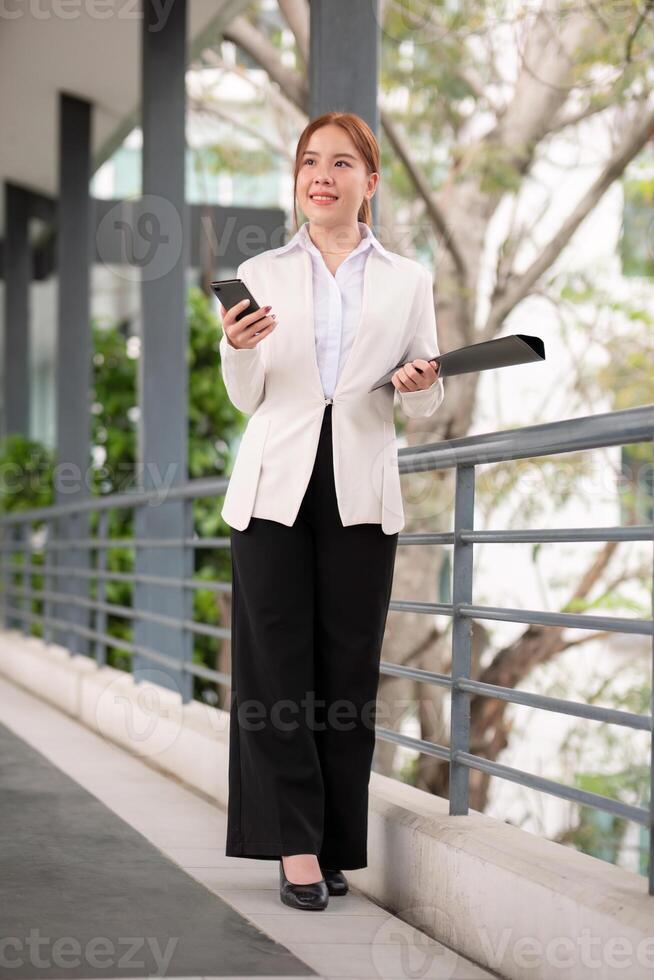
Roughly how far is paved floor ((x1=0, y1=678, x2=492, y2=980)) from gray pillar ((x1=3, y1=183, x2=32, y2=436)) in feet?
22.3

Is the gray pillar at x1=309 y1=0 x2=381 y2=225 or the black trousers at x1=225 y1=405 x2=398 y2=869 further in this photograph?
the gray pillar at x1=309 y1=0 x2=381 y2=225

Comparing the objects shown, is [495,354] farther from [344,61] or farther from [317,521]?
[344,61]

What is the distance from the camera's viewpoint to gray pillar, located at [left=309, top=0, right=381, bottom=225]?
12.6 ft

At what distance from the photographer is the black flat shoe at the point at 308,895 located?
8.70ft

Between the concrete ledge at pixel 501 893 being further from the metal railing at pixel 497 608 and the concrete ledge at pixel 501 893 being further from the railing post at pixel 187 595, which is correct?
the railing post at pixel 187 595

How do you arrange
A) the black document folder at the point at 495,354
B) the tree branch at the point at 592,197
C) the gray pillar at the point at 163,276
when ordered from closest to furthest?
the black document folder at the point at 495,354
the gray pillar at the point at 163,276
the tree branch at the point at 592,197

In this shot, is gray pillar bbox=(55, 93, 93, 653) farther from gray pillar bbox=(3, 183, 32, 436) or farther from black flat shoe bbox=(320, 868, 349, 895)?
black flat shoe bbox=(320, 868, 349, 895)

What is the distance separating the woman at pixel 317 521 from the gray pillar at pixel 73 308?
18.1 ft

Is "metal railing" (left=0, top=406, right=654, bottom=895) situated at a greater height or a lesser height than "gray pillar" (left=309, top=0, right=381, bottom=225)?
lesser

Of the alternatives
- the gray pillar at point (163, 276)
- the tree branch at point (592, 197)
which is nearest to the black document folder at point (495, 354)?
the gray pillar at point (163, 276)

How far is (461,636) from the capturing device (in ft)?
8.99

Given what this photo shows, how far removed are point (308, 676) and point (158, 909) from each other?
1.69 feet

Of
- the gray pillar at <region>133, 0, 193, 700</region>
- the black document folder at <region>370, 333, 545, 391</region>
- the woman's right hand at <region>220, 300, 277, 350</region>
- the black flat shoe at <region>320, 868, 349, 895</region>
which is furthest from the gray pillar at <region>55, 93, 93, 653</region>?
the black document folder at <region>370, 333, 545, 391</region>

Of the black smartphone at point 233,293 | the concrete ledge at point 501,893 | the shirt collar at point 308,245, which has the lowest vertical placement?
the concrete ledge at point 501,893
